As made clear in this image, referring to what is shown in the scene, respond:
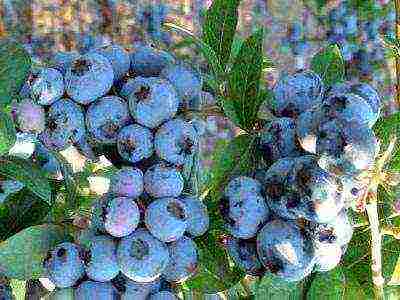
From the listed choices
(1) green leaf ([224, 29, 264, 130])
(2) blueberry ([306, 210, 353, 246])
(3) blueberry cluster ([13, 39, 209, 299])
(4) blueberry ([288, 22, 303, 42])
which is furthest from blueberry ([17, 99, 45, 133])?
(4) blueberry ([288, 22, 303, 42])

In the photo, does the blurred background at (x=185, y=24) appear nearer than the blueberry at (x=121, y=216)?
No

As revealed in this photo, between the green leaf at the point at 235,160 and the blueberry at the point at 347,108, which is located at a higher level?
the blueberry at the point at 347,108

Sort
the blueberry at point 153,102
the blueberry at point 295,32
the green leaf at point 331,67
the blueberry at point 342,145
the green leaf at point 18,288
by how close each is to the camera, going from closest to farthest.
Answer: the blueberry at point 342,145 < the blueberry at point 153,102 < the green leaf at point 331,67 < the green leaf at point 18,288 < the blueberry at point 295,32

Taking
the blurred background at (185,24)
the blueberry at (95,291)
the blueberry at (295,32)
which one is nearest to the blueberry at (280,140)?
the blueberry at (95,291)

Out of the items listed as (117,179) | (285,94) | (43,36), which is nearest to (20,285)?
(117,179)

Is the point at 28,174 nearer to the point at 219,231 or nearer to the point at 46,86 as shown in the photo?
the point at 46,86

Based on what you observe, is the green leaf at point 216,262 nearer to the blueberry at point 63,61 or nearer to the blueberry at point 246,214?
the blueberry at point 246,214

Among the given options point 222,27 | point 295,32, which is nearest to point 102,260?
point 222,27

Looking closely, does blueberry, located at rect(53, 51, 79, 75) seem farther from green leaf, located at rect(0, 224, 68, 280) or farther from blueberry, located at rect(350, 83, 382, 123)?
blueberry, located at rect(350, 83, 382, 123)
